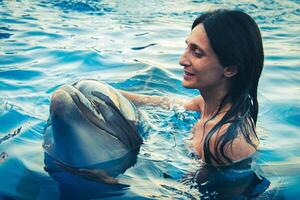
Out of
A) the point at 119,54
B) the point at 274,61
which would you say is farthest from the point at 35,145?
the point at 274,61

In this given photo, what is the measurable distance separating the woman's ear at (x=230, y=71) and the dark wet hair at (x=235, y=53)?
3 centimetres

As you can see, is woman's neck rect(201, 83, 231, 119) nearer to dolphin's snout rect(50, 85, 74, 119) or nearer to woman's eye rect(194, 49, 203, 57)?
woman's eye rect(194, 49, 203, 57)

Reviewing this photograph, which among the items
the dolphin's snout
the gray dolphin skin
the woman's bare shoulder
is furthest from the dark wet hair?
the dolphin's snout

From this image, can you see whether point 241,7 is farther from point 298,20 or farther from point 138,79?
point 138,79

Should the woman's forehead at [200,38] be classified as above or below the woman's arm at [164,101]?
above

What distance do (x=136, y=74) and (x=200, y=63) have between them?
291 centimetres

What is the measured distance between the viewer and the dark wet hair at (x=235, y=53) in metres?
3.83

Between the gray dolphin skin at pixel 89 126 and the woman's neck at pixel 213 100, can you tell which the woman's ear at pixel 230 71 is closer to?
the woman's neck at pixel 213 100

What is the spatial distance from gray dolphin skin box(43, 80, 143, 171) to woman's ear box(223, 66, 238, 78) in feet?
3.03

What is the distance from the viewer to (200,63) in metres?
3.92

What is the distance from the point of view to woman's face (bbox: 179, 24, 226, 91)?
3.91m

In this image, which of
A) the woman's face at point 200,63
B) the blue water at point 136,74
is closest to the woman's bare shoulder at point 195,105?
the blue water at point 136,74

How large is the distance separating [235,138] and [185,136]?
868 millimetres

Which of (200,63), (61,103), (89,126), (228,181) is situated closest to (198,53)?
(200,63)
